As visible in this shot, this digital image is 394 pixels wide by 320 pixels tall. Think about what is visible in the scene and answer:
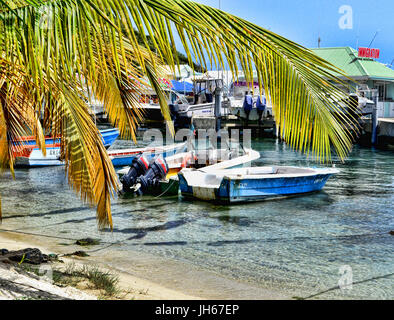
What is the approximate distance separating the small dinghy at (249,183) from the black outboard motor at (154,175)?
861 mm

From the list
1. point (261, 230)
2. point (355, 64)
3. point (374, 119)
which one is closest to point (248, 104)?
point (374, 119)

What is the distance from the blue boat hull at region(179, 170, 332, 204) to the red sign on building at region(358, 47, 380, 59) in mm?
29464

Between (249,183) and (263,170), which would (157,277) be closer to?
(249,183)

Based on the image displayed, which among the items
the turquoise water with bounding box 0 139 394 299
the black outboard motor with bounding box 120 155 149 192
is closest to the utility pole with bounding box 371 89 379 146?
the turquoise water with bounding box 0 139 394 299

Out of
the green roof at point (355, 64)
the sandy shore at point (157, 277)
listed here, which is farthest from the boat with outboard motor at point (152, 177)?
the green roof at point (355, 64)

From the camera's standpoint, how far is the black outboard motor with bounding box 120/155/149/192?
1549 cm

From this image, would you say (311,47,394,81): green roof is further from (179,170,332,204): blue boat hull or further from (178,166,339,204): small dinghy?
(179,170,332,204): blue boat hull

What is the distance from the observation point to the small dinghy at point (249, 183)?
46.2 ft

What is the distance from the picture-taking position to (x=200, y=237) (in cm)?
1084

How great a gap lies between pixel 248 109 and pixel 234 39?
3360 centimetres

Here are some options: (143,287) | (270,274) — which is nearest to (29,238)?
(143,287)

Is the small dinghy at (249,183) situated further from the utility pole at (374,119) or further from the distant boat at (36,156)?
the utility pole at (374,119)

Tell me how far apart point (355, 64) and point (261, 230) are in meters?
33.3
